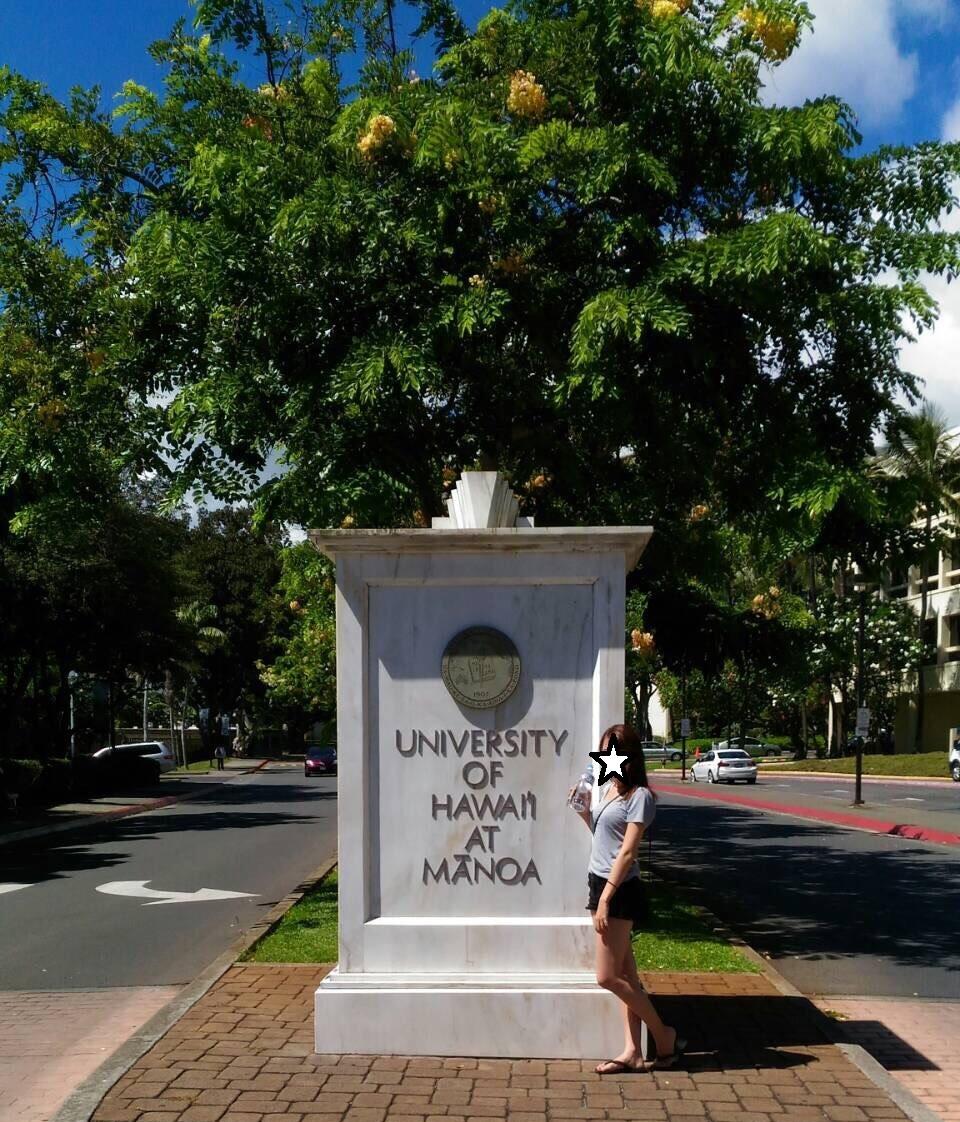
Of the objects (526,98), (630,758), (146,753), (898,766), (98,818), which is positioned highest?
(526,98)

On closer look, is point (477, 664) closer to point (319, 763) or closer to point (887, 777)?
point (887, 777)

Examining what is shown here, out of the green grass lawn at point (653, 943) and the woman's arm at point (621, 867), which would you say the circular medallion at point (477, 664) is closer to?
the woman's arm at point (621, 867)

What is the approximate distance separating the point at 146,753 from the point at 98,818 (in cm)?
2215

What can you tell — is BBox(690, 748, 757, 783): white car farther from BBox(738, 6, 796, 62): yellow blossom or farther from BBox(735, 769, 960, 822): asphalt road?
BBox(738, 6, 796, 62): yellow blossom

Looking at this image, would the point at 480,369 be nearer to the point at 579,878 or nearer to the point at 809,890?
the point at 579,878

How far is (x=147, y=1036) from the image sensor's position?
7000 millimetres

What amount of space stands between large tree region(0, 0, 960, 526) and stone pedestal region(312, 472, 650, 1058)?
2651mm

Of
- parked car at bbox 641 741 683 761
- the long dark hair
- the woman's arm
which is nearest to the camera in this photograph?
the woman's arm

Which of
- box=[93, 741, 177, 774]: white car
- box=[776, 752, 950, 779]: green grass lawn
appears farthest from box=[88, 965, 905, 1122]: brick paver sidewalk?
box=[776, 752, 950, 779]: green grass lawn

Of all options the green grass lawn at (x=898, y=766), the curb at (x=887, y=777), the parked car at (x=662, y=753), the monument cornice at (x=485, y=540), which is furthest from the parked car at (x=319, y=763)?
the monument cornice at (x=485, y=540)

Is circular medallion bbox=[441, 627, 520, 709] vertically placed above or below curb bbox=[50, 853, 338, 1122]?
above

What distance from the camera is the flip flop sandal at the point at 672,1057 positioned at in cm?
645

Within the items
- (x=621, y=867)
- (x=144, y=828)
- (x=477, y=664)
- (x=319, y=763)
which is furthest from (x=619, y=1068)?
(x=319, y=763)

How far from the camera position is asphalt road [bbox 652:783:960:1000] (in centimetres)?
1014
